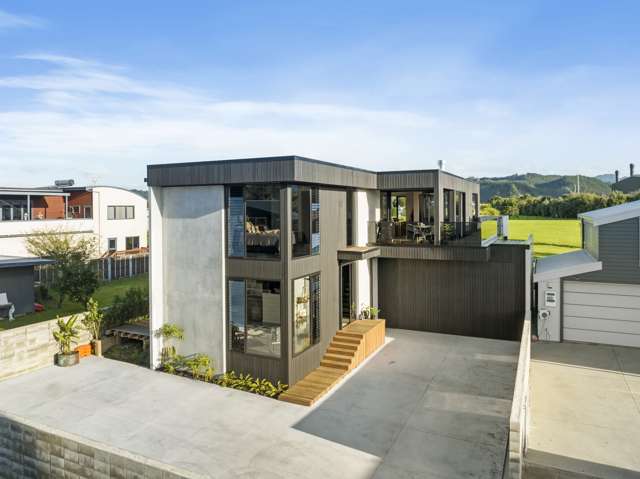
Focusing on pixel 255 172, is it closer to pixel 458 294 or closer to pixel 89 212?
pixel 458 294

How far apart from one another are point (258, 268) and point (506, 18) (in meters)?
11.6

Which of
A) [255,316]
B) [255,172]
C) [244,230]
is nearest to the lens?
[255,172]

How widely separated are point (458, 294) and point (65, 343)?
41.9ft

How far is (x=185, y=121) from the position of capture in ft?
73.5

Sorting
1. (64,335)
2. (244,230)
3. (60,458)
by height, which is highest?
(244,230)

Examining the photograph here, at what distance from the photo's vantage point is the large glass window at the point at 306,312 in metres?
11.7

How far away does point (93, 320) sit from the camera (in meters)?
14.2

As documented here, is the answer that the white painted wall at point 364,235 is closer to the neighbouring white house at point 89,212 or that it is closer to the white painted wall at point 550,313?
the white painted wall at point 550,313

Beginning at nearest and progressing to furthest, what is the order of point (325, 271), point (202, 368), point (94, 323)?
point (202, 368) → point (325, 271) → point (94, 323)

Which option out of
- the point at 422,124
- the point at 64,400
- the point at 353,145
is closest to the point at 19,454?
the point at 64,400

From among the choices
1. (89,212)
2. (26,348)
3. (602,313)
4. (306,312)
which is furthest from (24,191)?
(602,313)

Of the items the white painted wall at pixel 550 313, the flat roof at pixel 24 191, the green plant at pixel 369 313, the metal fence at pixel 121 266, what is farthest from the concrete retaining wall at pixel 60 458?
the flat roof at pixel 24 191

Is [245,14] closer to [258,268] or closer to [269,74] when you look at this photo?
[269,74]

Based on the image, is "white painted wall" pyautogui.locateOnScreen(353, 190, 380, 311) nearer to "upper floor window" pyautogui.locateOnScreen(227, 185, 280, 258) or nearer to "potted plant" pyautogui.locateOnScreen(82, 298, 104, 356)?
"upper floor window" pyautogui.locateOnScreen(227, 185, 280, 258)
